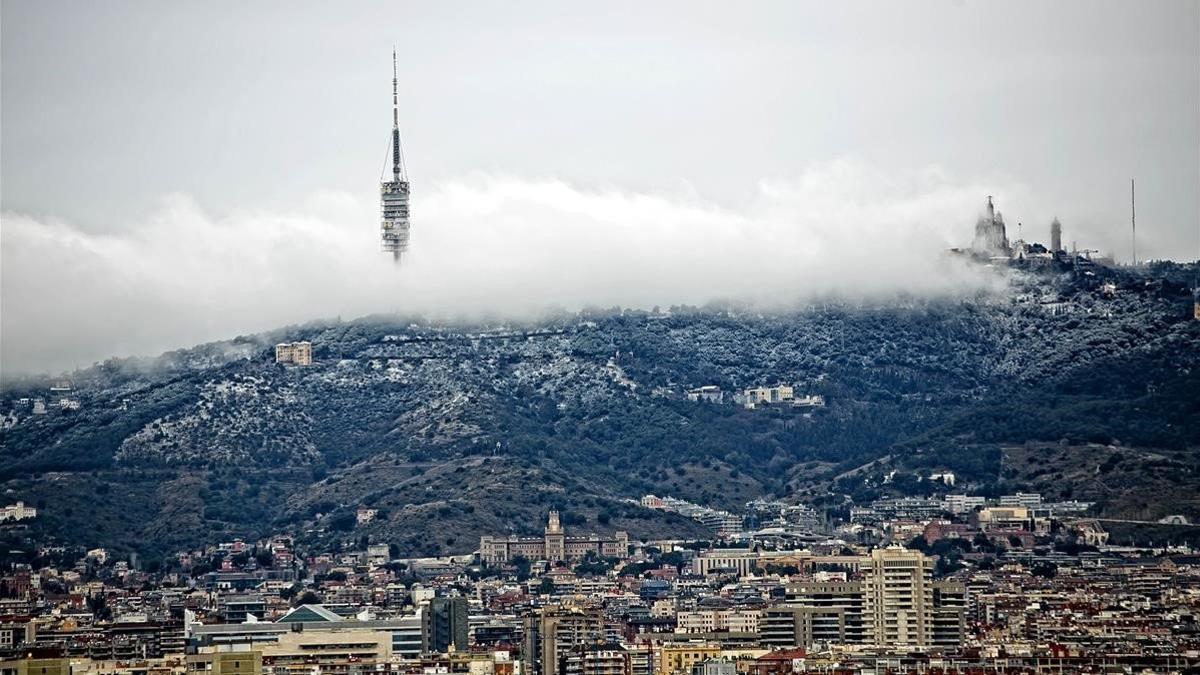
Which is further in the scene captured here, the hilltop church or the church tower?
the church tower

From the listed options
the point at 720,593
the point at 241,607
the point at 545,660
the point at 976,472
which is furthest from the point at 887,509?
the point at 545,660

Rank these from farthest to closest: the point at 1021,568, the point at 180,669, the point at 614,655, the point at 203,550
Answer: the point at 203,550 → the point at 1021,568 → the point at 614,655 → the point at 180,669

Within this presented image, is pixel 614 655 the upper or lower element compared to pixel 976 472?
lower

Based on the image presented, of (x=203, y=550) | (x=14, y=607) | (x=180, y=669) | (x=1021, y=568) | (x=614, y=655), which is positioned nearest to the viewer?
(x=180, y=669)

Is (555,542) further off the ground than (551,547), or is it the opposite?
(555,542)

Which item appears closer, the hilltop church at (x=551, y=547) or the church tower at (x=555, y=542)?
the hilltop church at (x=551, y=547)

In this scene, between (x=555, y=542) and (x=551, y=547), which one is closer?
(x=551, y=547)

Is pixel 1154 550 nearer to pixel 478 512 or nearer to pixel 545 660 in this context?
Result: pixel 478 512

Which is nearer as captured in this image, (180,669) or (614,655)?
(180,669)

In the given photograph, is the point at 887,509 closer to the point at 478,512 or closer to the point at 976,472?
the point at 976,472
